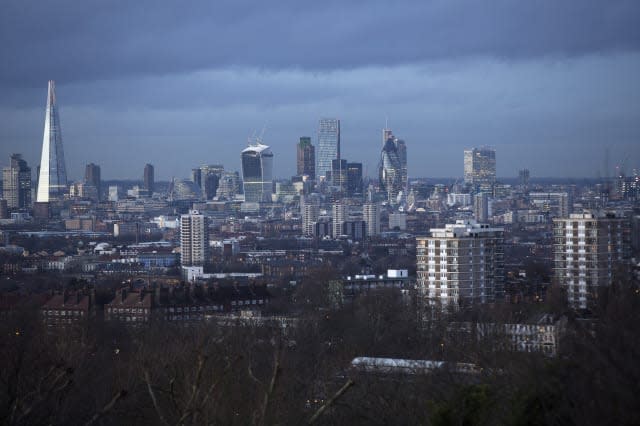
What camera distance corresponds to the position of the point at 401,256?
64.5m

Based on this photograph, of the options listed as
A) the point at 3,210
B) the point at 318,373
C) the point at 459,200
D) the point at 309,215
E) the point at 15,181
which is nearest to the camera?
the point at 318,373

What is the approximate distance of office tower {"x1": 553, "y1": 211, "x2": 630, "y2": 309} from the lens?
1271 inches

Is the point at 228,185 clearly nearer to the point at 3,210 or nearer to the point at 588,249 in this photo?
the point at 3,210

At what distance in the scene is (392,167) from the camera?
137 m

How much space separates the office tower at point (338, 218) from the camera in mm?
91750

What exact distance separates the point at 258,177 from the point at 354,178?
37.2ft

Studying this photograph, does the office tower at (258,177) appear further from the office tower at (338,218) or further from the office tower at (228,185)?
the office tower at (338,218)

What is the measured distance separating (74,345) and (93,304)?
11.3 meters

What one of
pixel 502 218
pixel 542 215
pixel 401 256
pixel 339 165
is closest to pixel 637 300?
pixel 401 256

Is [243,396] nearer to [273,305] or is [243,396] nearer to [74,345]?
[74,345]

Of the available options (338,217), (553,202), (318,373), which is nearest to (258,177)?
(338,217)

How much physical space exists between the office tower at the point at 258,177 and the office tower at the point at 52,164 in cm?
2197

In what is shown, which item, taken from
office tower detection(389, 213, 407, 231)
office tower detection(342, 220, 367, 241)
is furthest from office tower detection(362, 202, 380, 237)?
office tower detection(342, 220, 367, 241)

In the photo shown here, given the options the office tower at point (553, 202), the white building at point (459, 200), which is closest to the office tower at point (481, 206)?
the office tower at point (553, 202)
